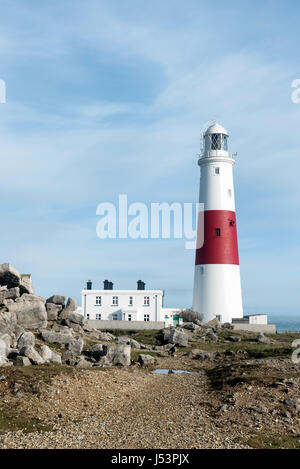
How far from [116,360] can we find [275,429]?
14.3 metres

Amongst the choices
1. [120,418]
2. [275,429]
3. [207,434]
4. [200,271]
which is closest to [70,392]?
[120,418]

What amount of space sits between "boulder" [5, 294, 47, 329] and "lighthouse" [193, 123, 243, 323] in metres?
19.9

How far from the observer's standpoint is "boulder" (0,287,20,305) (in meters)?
35.7

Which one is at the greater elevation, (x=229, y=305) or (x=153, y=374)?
(x=229, y=305)

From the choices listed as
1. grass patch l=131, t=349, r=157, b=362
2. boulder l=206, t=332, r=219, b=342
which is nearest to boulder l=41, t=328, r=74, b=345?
grass patch l=131, t=349, r=157, b=362

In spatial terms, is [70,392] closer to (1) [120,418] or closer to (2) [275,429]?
(1) [120,418]

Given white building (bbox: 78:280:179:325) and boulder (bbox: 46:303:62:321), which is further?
white building (bbox: 78:280:179:325)

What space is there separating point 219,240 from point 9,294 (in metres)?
22.0

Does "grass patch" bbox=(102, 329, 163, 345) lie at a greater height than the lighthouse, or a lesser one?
lesser

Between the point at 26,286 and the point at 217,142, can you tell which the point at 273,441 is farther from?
the point at 217,142

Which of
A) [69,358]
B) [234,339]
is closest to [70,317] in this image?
[69,358]

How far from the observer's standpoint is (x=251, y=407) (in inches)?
735

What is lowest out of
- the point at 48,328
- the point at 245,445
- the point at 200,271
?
the point at 245,445

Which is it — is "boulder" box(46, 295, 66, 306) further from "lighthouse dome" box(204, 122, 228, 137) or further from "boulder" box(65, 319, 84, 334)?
"lighthouse dome" box(204, 122, 228, 137)
